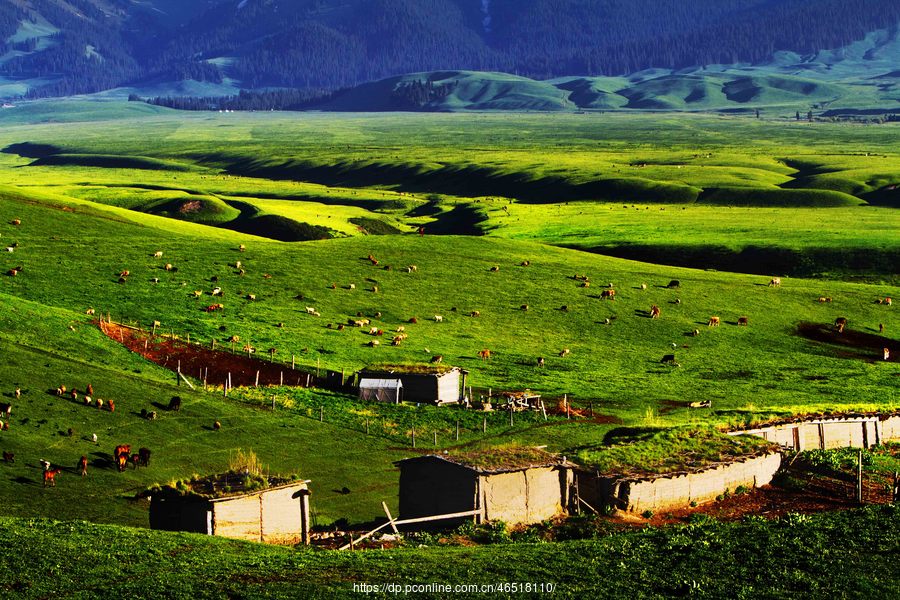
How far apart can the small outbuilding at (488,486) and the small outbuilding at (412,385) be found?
23.3 m

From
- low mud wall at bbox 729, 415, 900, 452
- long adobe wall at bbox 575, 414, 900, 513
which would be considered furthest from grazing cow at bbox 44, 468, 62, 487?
low mud wall at bbox 729, 415, 900, 452

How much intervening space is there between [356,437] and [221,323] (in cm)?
2708

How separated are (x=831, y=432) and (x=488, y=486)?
25.0 m

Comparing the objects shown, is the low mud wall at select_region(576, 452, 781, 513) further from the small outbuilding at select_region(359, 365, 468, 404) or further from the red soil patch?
the red soil patch

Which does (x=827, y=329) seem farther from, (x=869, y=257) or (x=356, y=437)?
(x=356, y=437)

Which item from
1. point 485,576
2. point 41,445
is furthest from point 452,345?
point 485,576

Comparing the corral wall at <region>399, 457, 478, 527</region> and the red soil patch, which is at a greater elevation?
the red soil patch

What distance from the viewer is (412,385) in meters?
75.4

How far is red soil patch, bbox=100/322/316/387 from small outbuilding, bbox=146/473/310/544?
28301mm

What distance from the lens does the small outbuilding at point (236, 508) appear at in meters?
45.2

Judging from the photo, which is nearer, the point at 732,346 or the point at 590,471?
the point at 590,471

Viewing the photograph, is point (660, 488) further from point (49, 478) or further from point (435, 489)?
point (49, 478)

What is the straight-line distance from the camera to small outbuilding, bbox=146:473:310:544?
1781 inches

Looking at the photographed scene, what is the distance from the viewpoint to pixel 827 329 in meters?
103
